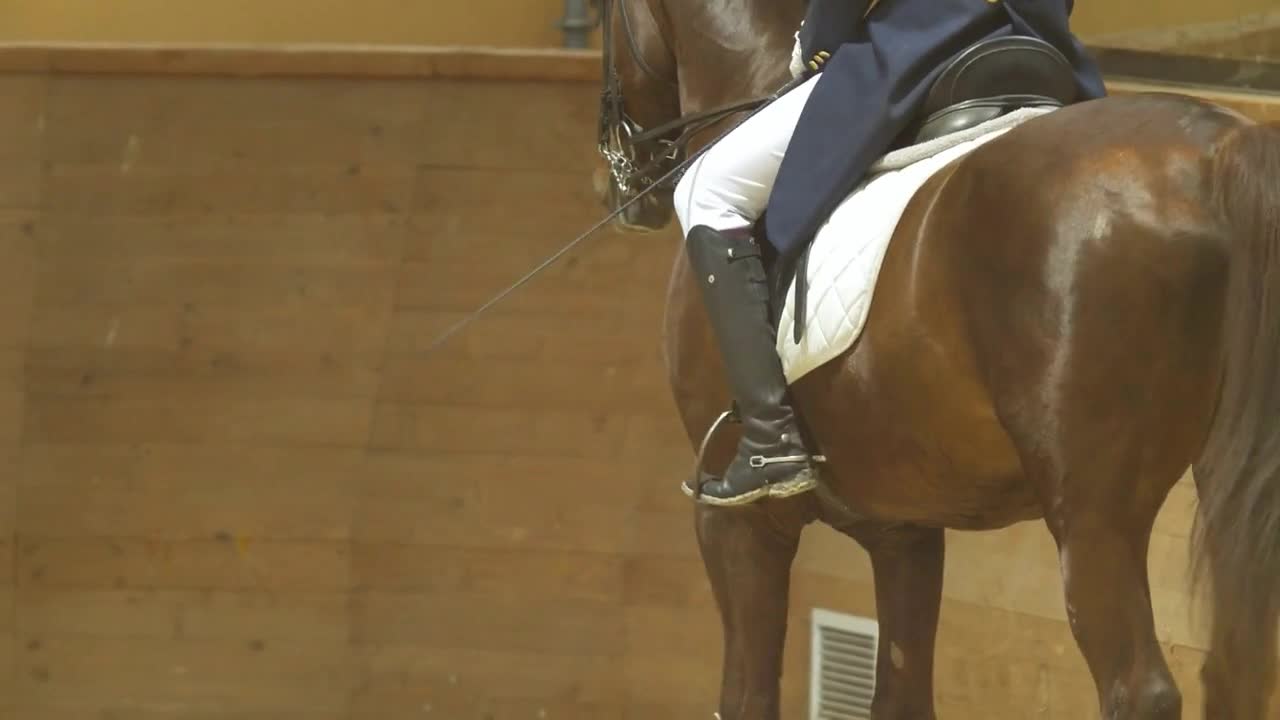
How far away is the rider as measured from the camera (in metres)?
2.23

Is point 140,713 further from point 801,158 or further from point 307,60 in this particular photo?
point 801,158

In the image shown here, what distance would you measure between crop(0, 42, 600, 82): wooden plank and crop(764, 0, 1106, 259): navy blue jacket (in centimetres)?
163

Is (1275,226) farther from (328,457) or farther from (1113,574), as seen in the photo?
(328,457)

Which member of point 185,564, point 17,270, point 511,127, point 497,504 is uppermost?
point 511,127

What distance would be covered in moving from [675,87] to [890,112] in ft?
2.52

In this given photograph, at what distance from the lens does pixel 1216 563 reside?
1.78 meters

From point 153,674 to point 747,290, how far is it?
247 cm

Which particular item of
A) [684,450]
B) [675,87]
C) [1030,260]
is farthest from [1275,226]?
[684,450]

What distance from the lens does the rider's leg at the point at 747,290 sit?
2.28 m

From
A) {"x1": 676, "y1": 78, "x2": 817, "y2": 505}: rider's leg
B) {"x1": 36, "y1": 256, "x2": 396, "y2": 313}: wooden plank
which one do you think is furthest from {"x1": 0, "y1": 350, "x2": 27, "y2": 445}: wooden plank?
{"x1": 676, "y1": 78, "x2": 817, "y2": 505}: rider's leg

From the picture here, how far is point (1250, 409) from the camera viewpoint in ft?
5.76

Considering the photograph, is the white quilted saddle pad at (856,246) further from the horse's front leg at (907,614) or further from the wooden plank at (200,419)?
the wooden plank at (200,419)

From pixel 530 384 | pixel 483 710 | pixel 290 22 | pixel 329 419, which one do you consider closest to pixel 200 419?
A: pixel 329 419

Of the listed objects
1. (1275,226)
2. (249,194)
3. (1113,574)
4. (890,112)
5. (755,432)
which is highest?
(1275,226)
